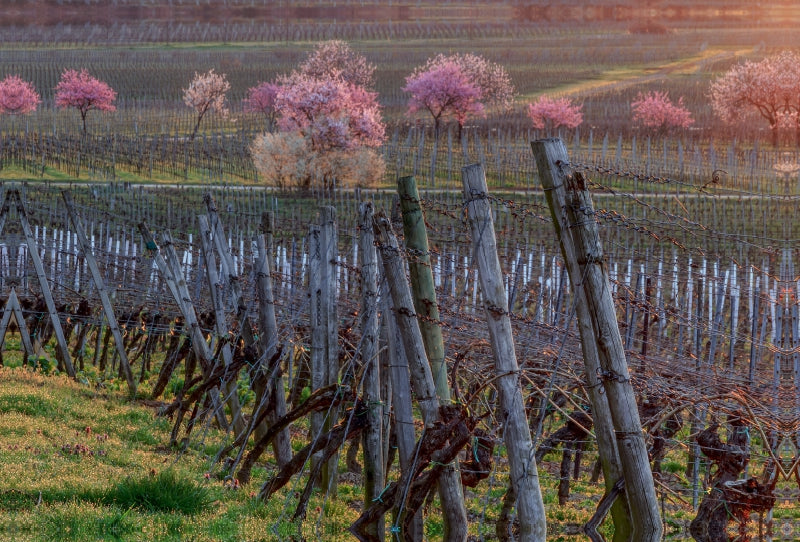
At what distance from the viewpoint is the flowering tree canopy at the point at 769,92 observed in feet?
190

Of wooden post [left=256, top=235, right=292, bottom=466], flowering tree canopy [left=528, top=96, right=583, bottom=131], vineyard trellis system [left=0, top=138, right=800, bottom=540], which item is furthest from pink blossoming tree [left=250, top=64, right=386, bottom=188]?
wooden post [left=256, top=235, right=292, bottom=466]

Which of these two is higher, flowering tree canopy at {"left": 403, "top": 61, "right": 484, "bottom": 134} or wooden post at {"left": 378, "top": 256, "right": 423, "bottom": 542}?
flowering tree canopy at {"left": 403, "top": 61, "right": 484, "bottom": 134}

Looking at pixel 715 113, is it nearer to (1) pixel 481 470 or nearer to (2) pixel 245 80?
(2) pixel 245 80

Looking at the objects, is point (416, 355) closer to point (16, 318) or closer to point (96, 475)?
point (96, 475)

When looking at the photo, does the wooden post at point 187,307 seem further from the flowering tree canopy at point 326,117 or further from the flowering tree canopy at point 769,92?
the flowering tree canopy at point 769,92

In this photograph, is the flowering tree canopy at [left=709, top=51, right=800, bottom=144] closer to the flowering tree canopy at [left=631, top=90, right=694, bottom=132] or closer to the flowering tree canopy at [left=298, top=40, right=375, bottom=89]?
the flowering tree canopy at [left=631, top=90, right=694, bottom=132]

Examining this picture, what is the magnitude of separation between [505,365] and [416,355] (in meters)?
0.58

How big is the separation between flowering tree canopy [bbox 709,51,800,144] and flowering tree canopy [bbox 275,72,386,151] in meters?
24.5

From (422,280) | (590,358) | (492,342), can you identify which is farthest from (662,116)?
(590,358)

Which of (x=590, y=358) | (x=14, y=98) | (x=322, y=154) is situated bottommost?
(x=590, y=358)

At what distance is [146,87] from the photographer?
84.1 m

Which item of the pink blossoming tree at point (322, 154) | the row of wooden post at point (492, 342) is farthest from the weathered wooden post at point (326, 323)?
the pink blossoming tree at point (322, 154)

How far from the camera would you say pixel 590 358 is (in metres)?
5.38

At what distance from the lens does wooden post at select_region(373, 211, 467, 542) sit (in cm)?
601
